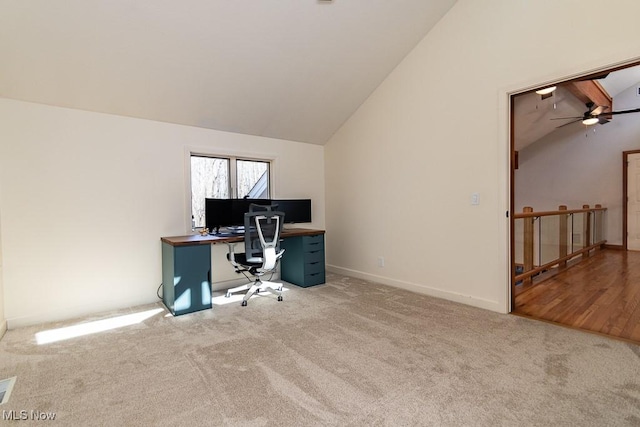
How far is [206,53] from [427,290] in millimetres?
3617

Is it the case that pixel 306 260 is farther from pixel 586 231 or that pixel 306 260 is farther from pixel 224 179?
pixel 586 231

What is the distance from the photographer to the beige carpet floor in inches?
61.9

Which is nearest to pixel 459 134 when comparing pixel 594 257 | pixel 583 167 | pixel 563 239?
pixel 563 239

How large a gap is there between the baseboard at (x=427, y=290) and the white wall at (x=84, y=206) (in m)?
2.51

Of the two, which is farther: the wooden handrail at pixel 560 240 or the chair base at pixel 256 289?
the wooden handrail at pixel 560 240

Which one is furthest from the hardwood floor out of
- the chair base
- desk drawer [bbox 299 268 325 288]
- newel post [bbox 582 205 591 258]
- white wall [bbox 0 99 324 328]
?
white wall [bbox 0 99 324 328]

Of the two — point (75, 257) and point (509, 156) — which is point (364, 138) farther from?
point (75, 257)

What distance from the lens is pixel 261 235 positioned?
346 cm

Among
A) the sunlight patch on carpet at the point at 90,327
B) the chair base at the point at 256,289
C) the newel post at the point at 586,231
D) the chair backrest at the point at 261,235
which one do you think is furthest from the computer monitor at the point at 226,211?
the newel post at the point at 586,231

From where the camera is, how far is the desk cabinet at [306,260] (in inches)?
162

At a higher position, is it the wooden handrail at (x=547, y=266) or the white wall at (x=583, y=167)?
the white wall at (x=583, y=167)

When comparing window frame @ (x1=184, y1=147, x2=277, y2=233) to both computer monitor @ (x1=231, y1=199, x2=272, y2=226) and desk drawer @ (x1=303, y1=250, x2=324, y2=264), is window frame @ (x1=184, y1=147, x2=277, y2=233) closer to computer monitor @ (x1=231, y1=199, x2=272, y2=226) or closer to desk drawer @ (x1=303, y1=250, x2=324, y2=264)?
computer monitor @ (x1=231, y1=199, x2=272, y2=226)

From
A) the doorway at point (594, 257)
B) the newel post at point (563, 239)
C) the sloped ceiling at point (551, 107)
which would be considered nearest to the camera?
the doorway at point (594, 257)

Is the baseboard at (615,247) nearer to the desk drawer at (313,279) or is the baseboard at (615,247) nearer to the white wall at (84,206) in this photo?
the desk drawer at (313,279)
